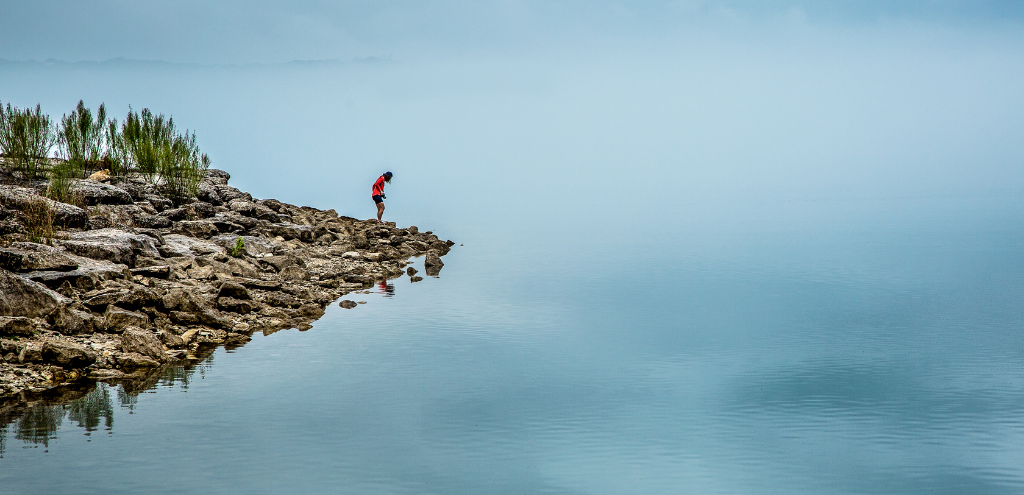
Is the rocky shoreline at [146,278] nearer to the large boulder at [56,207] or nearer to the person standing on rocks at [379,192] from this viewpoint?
the large boulder at [56,207]

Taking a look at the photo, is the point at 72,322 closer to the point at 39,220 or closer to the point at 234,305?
the point at 234,305

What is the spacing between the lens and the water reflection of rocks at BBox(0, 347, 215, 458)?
823 centimetres

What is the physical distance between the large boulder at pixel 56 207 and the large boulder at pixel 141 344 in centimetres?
661

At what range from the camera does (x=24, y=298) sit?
11250 millimetres

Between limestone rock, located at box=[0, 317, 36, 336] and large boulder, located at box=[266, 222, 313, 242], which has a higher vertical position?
large boulder, located at box=[266, 222, 313, 242]

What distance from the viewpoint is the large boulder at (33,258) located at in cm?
1247

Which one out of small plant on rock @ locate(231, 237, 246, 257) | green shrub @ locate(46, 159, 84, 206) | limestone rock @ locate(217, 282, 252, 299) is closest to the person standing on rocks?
small plant on rock @ locate(231, 237, 246, 257)

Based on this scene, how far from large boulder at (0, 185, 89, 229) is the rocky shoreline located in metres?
0.03

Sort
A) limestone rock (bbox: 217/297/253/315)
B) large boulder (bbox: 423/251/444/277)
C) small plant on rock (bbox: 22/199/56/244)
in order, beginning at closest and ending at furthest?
limestone rock (bbox: 217/297/253/315) < small plant on rock (bbox: 22/199/56/244) < large boulder (bbox: 423/251/444/277)

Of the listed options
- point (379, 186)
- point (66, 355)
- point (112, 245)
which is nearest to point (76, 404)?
point (66, 355)

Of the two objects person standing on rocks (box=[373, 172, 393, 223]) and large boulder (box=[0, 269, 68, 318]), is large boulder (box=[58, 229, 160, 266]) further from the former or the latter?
person standing on rocks (box=[373, 172, 393, 223])

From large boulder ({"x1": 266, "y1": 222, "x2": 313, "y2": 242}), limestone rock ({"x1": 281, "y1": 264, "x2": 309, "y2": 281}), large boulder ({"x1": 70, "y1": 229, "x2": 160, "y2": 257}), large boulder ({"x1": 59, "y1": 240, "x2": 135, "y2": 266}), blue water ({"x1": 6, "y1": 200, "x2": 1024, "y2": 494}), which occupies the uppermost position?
large boulder ({"x1": 266, "y1": 222, "x2": 313, "y2": 242})

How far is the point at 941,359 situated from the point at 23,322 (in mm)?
12192

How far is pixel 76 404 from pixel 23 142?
562 inches
